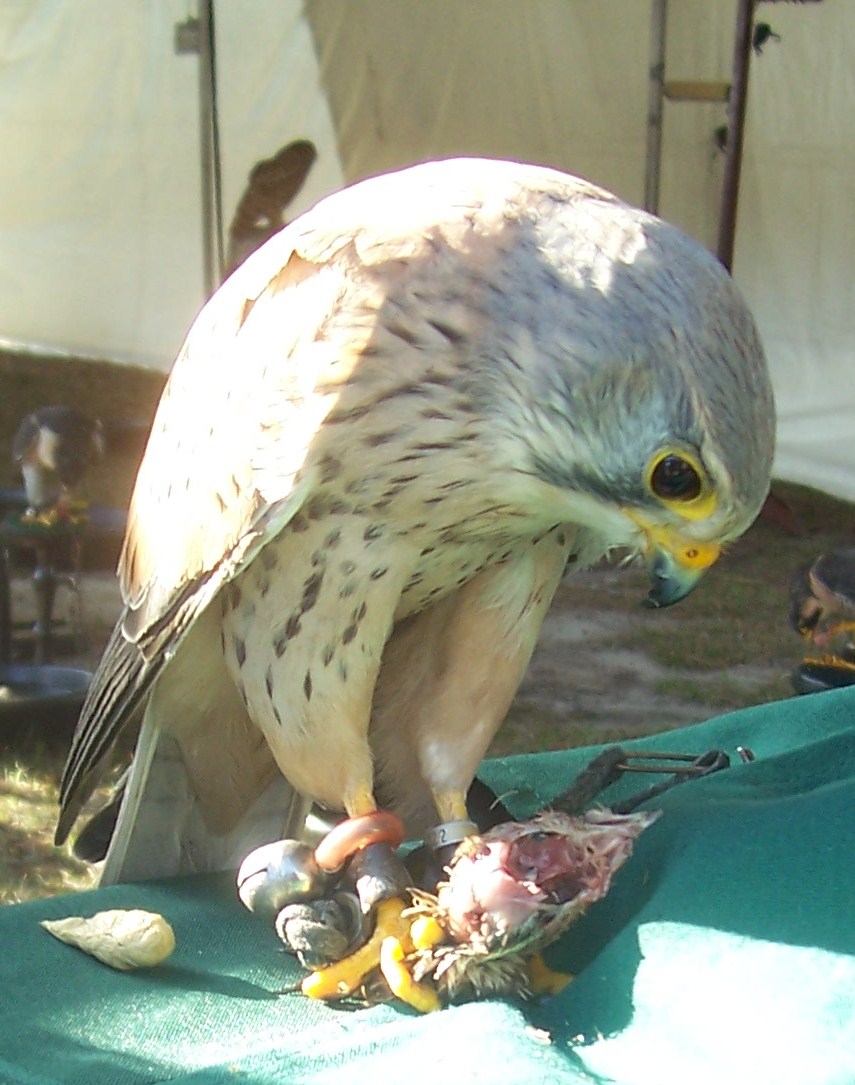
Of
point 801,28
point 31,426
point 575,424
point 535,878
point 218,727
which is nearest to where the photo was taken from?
point 575,424

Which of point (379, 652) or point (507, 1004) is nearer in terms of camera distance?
point (507, 1004)

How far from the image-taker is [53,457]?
448 centimetres

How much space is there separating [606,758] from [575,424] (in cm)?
101

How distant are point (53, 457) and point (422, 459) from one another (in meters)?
3.04

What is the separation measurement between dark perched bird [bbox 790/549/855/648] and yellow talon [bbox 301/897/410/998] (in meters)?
2.09

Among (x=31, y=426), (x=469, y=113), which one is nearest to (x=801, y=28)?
(x=469, y=113)

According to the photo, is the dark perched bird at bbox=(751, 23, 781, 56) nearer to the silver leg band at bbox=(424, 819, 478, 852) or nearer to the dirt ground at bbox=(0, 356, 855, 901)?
the dirt ground at bbox=(0, 356, 855, 901)

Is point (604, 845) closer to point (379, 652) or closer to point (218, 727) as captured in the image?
point (379, 652)

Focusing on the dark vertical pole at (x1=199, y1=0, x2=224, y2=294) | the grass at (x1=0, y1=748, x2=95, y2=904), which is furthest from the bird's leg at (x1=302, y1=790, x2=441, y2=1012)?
the dark vertical pole at (x1=199, y1=0, x2=224, y2=294)

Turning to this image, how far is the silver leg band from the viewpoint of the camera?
6.58ft

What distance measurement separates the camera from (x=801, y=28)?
6.79 meters

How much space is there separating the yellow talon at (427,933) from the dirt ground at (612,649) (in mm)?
2231

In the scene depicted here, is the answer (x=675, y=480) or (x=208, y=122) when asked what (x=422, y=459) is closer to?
(x=675, y=480)

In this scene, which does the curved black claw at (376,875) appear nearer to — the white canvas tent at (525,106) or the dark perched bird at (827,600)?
the dark perched bird at (827,600)
